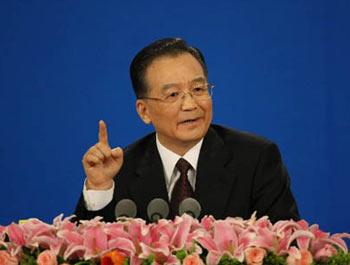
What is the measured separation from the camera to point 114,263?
994 millimetres

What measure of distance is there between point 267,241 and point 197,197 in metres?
0.70

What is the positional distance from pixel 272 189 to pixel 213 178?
0.50 feet

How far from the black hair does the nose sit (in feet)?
0.39

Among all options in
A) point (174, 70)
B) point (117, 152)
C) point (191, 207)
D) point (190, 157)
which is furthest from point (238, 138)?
point (191, 207)

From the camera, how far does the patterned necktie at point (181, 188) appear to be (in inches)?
67.3

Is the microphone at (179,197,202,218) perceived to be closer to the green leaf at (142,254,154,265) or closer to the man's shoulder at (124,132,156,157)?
the green leaf at (142,254,154,265)

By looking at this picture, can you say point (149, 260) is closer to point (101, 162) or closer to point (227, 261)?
point (227, 261)

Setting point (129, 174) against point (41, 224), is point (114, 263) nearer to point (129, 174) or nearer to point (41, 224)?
point (41, 224)

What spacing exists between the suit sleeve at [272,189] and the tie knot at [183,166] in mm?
178

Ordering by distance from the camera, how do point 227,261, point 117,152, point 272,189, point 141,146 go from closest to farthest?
1. point 227,261
2. point 117,152
3. point 272,189
4. point 141,146

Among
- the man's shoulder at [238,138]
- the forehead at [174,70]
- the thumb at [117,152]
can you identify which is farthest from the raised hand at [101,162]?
the man's shoulder at [238,138]

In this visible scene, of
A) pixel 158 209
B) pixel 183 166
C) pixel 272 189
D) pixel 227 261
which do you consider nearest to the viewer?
pixel 227 261

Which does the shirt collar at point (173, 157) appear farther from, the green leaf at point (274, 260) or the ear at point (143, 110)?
the green leaf at point (274, 260)

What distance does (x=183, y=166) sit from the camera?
178 cm
